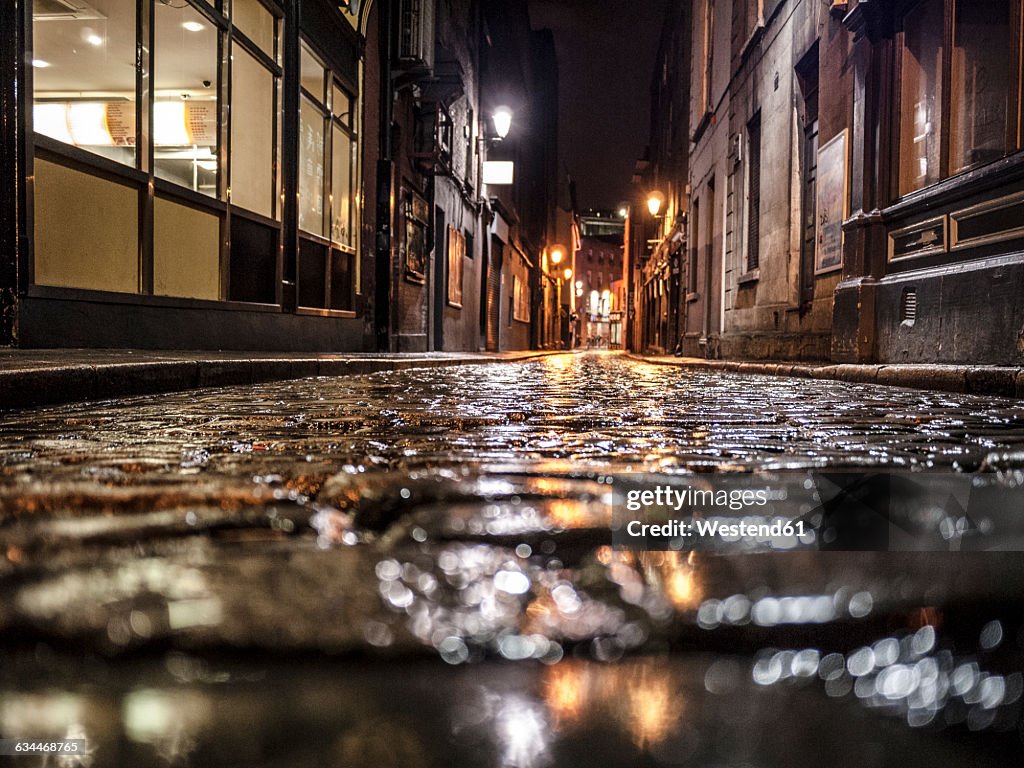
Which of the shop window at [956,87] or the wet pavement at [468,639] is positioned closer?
the wet pavement at [468,639]

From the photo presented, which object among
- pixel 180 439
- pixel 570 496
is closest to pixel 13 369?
pixel 180 439

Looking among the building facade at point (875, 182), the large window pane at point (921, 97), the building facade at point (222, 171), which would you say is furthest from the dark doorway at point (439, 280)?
the large window pane at point (921, 97)

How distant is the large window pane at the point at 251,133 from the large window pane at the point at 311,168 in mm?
783

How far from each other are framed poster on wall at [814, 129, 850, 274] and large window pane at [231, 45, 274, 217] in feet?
23.6

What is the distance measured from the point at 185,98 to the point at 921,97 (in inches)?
301

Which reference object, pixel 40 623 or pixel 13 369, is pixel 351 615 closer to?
pixel 40 623

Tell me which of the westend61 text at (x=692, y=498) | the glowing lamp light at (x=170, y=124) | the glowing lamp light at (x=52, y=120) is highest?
the glowing lamp light at (x=170, y=124)

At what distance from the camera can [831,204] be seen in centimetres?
965

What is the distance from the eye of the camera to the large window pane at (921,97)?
7.43 m

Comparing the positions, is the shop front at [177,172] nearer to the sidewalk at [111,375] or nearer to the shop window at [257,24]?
the shop window at [257,24]

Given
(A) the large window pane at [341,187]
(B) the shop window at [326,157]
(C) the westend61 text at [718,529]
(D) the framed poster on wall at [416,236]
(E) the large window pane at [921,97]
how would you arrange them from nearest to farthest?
(C) the westend61 text at [718,529] → (E) the large window pane at [921,97] → (B) the shop window at [326,157] → (A) the large window pane at [341,187] → (D) the framed poster on wall at [416,236]

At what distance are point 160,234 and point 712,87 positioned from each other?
49.3 feet

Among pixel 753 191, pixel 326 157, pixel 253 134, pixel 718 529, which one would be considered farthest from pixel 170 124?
pixel 753 191

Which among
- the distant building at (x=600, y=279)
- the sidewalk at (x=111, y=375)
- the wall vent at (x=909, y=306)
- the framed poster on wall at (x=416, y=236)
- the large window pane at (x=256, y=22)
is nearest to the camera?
the sidewalk at (x=111, y=375)
